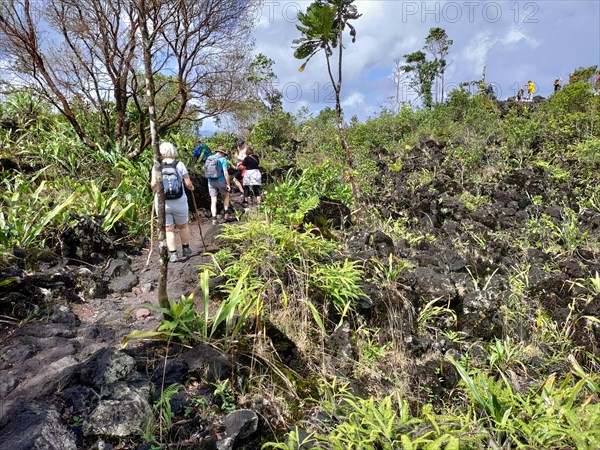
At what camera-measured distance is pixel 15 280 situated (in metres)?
3.61

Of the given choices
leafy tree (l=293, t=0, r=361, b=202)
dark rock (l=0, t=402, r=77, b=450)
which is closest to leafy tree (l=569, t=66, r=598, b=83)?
leafy tree (l=293, t=0, r=361, b=202)

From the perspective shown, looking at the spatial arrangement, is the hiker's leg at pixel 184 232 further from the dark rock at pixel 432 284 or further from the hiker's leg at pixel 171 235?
the dark rock at pixel 432 284

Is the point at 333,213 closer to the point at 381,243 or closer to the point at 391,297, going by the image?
the point at 381,243

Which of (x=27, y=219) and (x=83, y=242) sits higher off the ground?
(x=27, y=219)

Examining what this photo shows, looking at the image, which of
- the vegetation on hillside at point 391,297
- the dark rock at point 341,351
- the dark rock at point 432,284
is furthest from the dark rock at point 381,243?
the dark rock at point 341,351

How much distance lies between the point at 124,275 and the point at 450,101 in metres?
12.6

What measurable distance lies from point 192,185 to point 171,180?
53 cm

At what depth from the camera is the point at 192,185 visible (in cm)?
514

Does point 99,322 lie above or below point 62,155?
below

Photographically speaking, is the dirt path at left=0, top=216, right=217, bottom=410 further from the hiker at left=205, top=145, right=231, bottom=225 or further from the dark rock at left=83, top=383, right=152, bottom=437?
the hiker at left=205, top=145, right=231, bottom=225

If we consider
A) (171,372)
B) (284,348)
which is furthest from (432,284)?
(171,372)

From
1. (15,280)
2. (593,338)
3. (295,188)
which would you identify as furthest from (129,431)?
(295,188)

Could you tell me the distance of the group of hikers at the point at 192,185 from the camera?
4.66 meters

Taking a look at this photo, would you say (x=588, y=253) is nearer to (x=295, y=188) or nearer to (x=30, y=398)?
(x=295, y=188)
